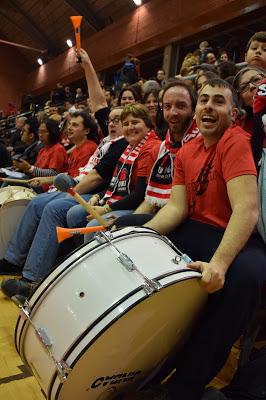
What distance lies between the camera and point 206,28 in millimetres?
7266

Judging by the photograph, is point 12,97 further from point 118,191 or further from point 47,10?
point 118,191

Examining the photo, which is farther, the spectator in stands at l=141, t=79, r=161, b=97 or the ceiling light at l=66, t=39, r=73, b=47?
the ceiling light at l=66, t=39, r=73, b=47

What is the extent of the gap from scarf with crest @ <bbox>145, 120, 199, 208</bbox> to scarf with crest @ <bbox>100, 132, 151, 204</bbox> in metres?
0.30

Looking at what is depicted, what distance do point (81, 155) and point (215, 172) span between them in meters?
1.84

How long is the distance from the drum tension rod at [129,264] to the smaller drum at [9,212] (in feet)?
5.57

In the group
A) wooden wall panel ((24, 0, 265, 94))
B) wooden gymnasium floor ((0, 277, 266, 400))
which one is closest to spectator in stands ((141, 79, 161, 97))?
wooden gymnasium floor ((0, 277, 266, 400))

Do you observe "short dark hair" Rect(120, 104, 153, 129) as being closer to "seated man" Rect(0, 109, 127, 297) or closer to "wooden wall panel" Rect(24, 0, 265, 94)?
"seated man" Rect(0, 109, 127, 297)

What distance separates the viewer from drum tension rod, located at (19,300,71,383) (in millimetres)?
975

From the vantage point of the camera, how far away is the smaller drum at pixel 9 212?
2.67 metres

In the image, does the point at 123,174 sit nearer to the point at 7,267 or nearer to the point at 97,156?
the point at 97,156

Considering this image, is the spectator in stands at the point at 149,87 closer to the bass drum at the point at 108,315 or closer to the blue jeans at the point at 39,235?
the blue jeans at the point at 39,235

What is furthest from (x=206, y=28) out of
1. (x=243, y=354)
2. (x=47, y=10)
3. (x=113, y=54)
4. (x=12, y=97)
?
(x=12, y=97)

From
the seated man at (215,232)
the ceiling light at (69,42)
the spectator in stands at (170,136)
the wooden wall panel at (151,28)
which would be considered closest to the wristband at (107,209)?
the spectator in stands at (170,136)

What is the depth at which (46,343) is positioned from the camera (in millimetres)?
1032
